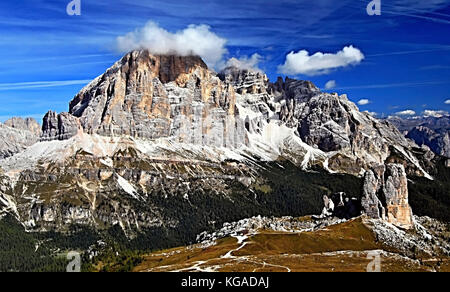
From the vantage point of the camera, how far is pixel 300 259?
158 metres
